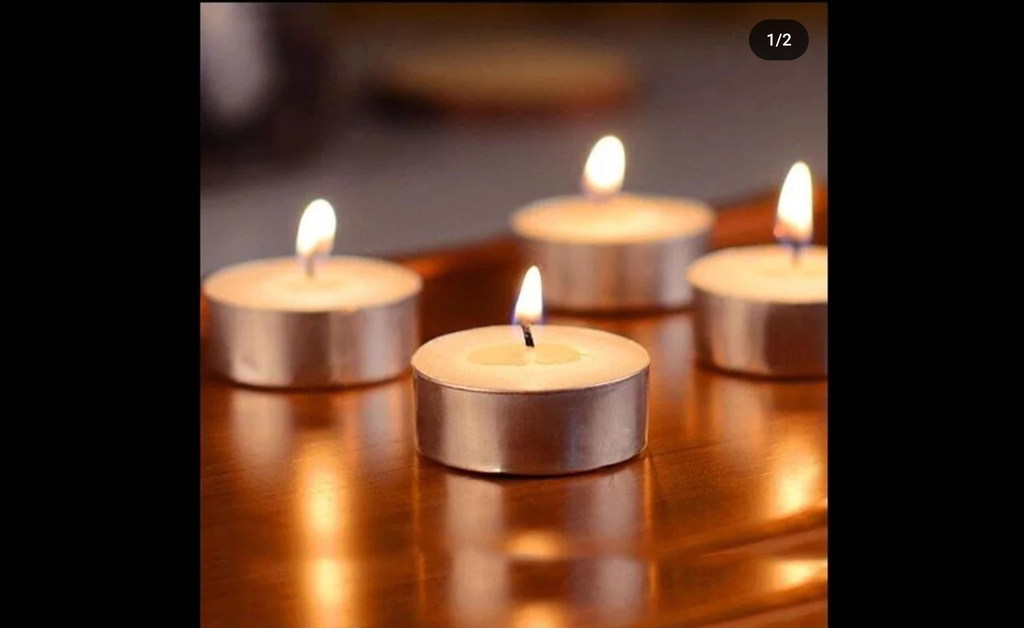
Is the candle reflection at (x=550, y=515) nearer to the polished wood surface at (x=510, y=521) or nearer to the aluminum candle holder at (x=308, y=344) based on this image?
the polished wood surface at (x=510, y=521)

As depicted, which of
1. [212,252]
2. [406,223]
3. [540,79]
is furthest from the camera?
[540,79]

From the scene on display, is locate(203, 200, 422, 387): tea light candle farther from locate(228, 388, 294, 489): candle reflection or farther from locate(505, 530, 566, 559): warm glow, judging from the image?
locate(505, 530, 566, 559): warm glow

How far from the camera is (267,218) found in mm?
1412

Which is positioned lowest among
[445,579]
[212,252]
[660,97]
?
[445,579]

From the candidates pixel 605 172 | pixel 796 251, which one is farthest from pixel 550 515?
pixel 605 172

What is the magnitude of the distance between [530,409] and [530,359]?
5 centimetres

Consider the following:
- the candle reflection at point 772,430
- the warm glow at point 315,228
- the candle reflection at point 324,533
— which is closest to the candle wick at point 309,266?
the warm glow at point 315,228

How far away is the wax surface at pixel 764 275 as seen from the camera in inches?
38.1

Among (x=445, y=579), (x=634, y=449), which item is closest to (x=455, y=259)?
(x=634, y=449)

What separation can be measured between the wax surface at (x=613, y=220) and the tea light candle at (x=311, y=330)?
0.53 feet

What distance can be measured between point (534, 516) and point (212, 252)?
2.16 feet

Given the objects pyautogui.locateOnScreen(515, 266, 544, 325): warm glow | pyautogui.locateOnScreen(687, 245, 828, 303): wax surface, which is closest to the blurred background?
pyautogui.locateOnScreen(687, 245, 828, 303): wax surface

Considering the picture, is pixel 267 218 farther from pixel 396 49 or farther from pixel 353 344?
pixel 353 344

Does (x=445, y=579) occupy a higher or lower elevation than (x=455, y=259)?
lower
